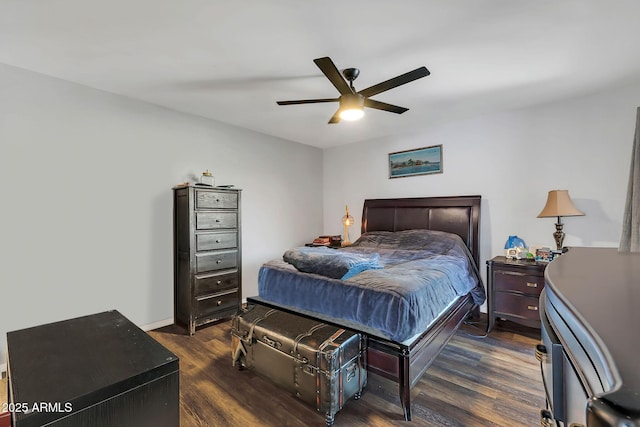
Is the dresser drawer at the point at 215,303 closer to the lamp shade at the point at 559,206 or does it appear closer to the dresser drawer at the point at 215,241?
the dresser drawer at the point at 215,241

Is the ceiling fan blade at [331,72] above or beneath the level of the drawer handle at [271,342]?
above

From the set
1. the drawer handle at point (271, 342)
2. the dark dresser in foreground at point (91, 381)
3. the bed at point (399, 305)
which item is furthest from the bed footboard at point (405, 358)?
the dark dresser in foreground at point (91, 381)

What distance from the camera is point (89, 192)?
9.35 feet

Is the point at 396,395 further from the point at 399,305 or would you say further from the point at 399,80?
the point at 399,80

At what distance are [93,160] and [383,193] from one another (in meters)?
3.69

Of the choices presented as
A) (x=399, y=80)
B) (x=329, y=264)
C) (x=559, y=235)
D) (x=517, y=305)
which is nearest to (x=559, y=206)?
(x=559, y=235)

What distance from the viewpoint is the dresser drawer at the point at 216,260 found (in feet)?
10.6

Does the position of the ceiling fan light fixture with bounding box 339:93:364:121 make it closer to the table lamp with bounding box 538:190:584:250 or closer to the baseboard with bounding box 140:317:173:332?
the table lamp with bounding box 538:190:584:250

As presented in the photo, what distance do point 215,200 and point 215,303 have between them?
1180 mm

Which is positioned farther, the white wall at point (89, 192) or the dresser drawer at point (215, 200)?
the dresser drawer at point (215, 200)

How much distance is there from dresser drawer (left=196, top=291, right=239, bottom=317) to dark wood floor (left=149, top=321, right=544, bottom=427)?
490 millimetres

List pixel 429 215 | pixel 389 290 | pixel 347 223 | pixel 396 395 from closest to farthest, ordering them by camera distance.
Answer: pixel 389 290, pixel 396 395, pixel 429 215, pixel 347 223

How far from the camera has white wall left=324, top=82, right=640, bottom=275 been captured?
2.95 meters

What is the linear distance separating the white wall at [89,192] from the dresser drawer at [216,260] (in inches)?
18.3
